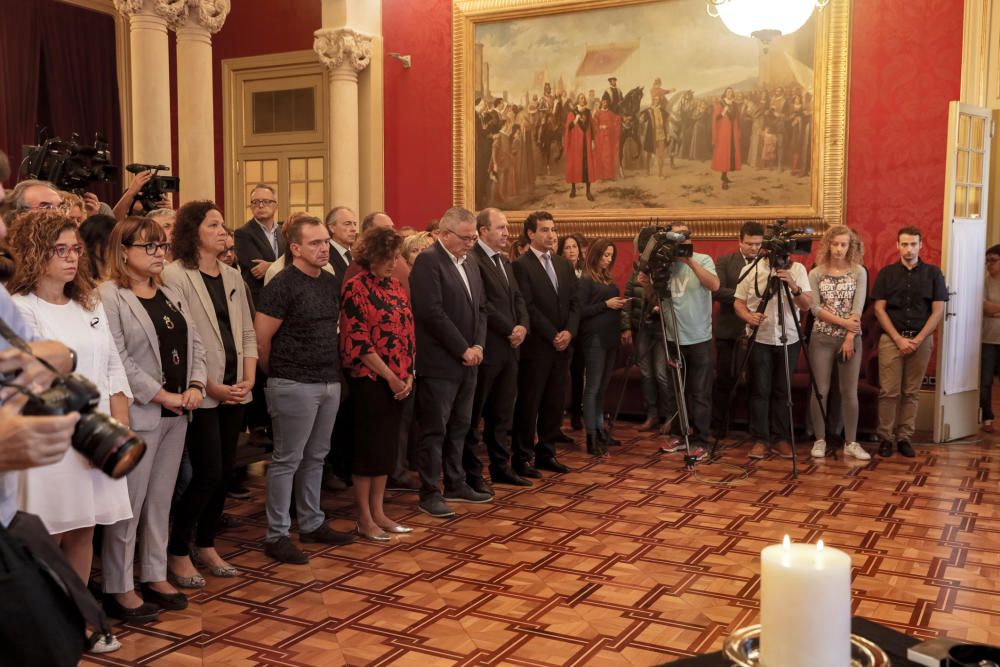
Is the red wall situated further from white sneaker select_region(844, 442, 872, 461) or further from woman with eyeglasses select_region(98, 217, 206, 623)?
woman with eyeglasses select_region(98, 217, 206, 623)

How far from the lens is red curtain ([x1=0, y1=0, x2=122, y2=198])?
404 inches

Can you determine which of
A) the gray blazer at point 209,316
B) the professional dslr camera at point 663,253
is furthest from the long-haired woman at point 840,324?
the gray blazer at point 209,316

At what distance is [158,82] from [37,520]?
20.0 ft

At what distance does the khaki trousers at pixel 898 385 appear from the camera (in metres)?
6.93

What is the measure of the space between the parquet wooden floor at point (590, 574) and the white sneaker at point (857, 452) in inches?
15.2

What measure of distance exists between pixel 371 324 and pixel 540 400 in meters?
1.89

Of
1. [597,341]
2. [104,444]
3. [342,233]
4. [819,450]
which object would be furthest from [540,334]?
[104,444]

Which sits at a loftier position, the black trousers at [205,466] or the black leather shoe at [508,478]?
the black trousers at [205,466]

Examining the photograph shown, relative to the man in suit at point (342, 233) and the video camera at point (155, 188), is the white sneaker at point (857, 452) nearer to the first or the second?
the man in suit at point (342, 233)

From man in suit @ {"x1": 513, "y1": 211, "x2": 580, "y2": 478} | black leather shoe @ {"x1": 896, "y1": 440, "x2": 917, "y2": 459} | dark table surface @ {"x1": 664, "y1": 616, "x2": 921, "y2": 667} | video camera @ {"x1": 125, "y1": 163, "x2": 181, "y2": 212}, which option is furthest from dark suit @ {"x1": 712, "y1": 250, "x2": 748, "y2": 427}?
dark table surface @ {"x1": 664, "y1": 616, "x2": 921, "y2": 667}

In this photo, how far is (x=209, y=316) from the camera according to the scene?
412 cm

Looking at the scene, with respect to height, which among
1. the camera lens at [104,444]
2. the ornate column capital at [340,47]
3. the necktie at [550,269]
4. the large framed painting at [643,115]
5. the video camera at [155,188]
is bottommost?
the camera lens at [104,444]

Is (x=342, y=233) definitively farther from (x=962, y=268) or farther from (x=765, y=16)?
(x=962, y=268)

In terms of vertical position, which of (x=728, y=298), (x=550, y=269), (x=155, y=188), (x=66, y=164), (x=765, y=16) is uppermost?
(x=765, y=16)
